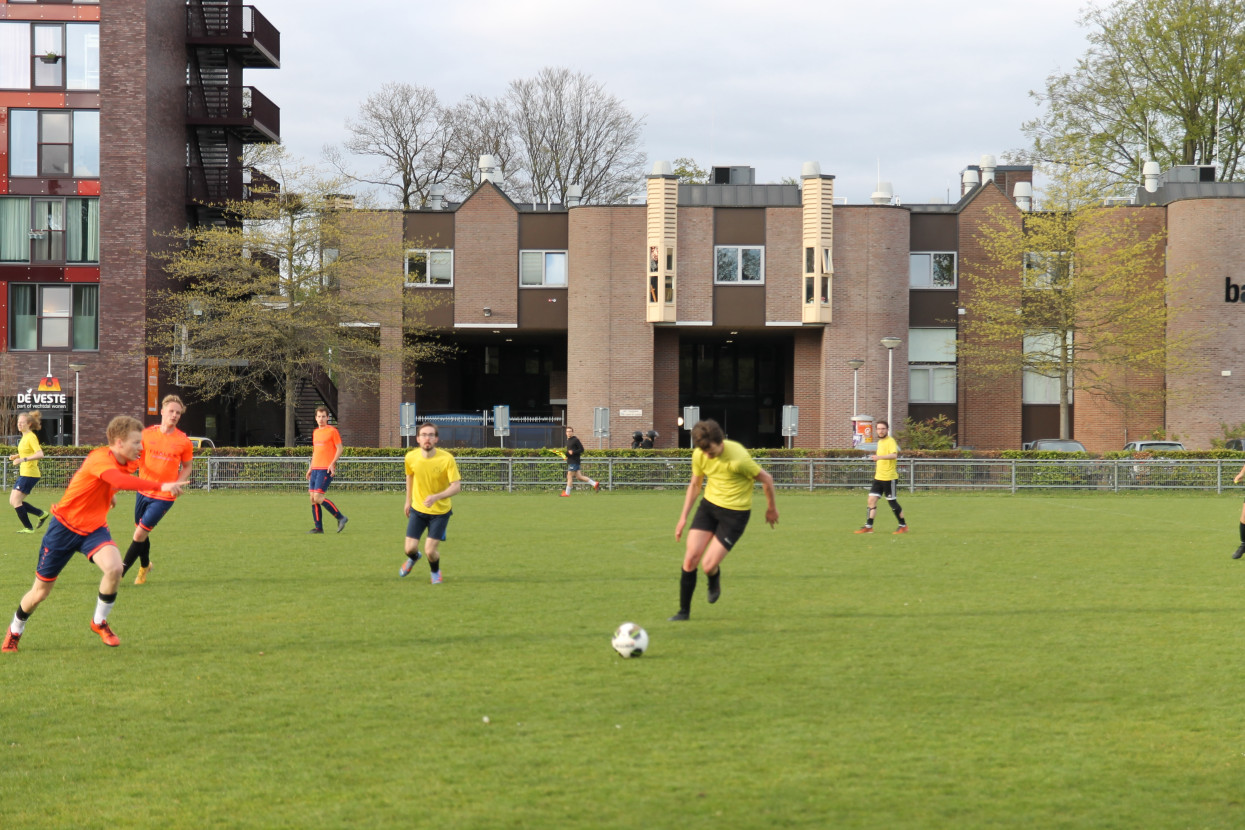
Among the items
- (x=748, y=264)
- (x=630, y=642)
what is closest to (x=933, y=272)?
(x=748, y=264)

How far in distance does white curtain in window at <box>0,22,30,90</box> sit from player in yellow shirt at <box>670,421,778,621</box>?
132ft

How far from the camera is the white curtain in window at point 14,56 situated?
42.5 m

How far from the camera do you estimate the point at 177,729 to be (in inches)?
278

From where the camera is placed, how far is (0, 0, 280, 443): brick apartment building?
4216 centimetres

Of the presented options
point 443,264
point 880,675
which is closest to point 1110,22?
point 443,264

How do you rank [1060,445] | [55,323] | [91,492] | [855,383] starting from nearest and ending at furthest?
[91,492] → [1060,445] → [855,383] → [55,323]

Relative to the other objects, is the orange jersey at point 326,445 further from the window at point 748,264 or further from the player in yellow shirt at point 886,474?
the window at point 748,264

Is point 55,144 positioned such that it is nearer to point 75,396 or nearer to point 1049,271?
point 75,396

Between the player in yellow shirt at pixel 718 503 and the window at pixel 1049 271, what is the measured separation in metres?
34.4

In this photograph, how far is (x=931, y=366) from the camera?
4572 cm

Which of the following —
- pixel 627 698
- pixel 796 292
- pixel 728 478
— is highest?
pixel 796 292

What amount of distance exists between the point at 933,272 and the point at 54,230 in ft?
104

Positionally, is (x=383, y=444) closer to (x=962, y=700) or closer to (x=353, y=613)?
(x=353, y=613)

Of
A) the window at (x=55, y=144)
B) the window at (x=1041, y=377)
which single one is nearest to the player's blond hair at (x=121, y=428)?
the window at (x=55, y=144)
